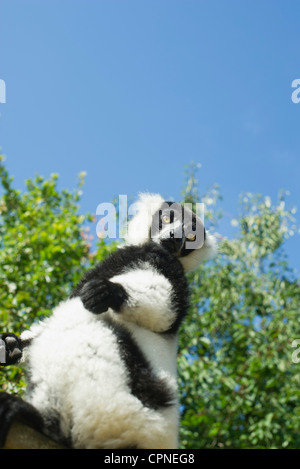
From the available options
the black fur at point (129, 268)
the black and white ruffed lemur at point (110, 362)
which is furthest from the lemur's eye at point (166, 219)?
the black and white ruffed lemur at point (110, 362)

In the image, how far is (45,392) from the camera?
278 cm

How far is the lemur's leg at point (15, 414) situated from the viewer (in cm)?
245

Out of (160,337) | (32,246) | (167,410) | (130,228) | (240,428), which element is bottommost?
(240,428)

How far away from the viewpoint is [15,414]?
251 centimetres

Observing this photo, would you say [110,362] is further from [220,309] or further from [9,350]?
[220,309]

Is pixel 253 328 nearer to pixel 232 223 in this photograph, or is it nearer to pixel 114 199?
pixel 232 223

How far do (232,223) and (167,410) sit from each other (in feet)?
21.5

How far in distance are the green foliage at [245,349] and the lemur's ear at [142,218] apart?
10.3ft

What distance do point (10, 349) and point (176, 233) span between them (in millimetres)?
1491

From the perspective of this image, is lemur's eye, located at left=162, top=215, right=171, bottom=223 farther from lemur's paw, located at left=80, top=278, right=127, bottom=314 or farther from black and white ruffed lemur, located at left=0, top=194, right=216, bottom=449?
lemur's paw, located at left=80, top=278, right=127, bottom=314

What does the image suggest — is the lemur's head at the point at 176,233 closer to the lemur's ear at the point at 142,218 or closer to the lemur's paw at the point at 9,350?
the lemur's ear at the point at 142,218

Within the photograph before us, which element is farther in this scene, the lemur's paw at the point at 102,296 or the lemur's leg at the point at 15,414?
the lemur's paw at the point at 102,296

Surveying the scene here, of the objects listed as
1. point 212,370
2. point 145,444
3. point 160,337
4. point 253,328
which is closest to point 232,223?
point 253,328

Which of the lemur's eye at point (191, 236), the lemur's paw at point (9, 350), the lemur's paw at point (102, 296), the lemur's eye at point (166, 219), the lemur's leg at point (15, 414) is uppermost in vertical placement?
the lemur's eye at point (166, 219)
